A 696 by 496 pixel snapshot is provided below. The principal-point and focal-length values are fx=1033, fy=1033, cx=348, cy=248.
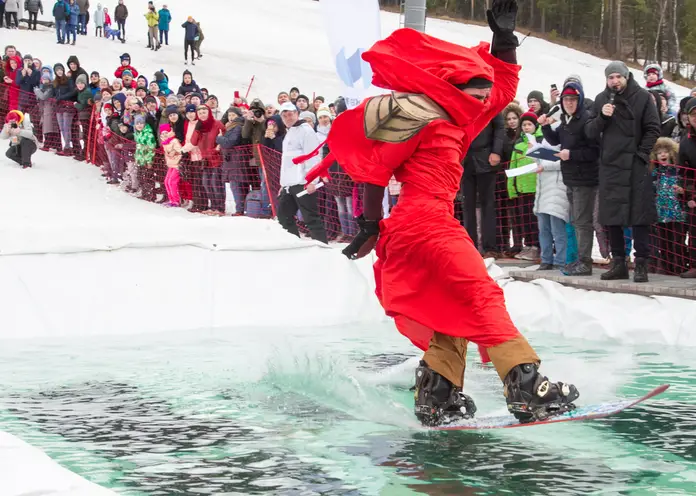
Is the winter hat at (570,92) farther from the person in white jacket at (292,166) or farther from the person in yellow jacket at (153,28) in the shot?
the person in yellow jacket at (153,28)

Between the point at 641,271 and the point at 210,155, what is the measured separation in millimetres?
7833

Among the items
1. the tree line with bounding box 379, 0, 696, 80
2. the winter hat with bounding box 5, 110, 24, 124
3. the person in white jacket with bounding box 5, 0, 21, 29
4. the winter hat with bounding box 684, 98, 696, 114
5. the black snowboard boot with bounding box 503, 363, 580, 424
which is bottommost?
the black snowboard boot with bounding box 503, 363, 580, 424

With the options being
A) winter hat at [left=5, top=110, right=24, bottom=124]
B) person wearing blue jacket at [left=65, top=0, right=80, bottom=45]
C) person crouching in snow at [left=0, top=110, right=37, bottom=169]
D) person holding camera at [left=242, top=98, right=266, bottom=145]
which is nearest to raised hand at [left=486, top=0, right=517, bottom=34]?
person holding camera at [left=242, top=98, right=266, bottom=145]

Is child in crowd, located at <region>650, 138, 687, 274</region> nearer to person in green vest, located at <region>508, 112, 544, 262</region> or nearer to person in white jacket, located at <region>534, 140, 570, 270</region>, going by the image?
person in white jacket, located at <region>534, 140, 570, 270</region>

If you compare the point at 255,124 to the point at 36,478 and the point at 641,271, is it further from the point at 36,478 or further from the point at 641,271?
the point at 36,478

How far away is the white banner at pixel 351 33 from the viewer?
941 cm

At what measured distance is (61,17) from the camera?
31.4 meters

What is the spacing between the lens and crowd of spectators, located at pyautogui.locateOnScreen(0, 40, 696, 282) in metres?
8.17

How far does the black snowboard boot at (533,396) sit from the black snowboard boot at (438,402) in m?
0.43

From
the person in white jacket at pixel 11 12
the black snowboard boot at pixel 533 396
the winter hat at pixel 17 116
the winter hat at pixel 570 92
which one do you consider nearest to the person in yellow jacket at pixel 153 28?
the person in white jacket at pixel 11 12

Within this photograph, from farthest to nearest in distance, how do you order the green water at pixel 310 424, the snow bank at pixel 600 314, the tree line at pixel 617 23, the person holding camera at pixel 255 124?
the tree line at pixel 617 23 < the person holding camera at pixel 255 124 < the snow bank at pixel 600 314 < the green water at pixel 310 424

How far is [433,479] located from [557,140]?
18.6 feet

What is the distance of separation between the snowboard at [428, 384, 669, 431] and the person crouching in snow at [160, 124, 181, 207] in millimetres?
10642

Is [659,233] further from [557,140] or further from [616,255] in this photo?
[557,140]
